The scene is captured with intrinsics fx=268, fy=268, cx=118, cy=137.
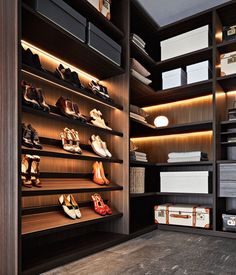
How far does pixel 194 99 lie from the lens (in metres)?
3.13

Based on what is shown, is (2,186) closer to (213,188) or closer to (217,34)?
(213,188)

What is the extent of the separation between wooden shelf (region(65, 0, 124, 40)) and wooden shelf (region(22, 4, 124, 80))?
1.08ft

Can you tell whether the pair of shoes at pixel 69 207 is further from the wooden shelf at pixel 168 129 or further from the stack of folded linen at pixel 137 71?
the stack of folded linen at pixel 137 71

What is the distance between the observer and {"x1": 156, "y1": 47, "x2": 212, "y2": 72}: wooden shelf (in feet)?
9.03

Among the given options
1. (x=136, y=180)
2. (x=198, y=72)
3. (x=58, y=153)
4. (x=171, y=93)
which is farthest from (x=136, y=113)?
(x=58, y=153)

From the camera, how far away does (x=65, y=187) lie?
1894mm

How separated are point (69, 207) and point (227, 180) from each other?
1.47m

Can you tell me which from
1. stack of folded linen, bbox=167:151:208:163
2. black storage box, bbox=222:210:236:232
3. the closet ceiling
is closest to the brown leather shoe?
stack of folded linen, bbox=167:151:208:163

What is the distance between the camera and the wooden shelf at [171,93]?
111 inches

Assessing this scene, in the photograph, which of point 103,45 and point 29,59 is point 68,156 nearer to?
point 29,59

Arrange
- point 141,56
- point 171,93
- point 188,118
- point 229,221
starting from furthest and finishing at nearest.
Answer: point 188,118, point 171,93, point 141,56, point 229,221

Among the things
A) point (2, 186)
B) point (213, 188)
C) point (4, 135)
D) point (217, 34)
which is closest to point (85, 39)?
point (4, 135)

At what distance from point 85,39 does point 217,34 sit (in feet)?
4.80

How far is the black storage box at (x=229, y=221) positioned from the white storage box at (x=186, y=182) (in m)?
0.28
